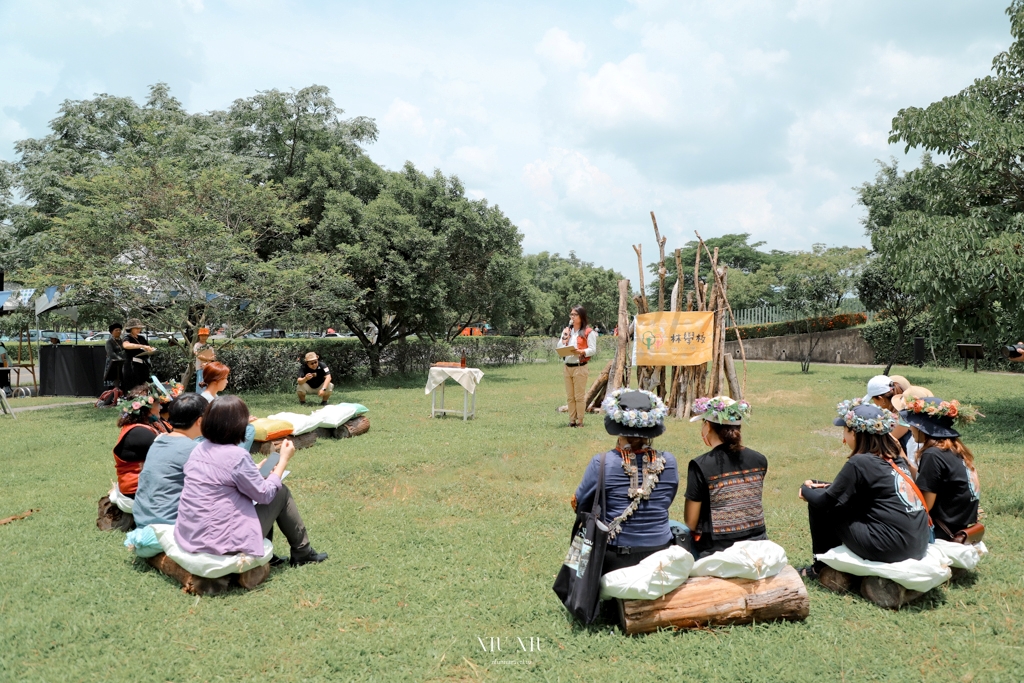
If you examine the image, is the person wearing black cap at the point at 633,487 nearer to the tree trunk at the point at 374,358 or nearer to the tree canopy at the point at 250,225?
the tree canopy at the point at 250,225

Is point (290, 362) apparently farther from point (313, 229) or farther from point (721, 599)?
point (721, 599)

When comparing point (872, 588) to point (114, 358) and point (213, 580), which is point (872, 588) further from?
point (114, 358)

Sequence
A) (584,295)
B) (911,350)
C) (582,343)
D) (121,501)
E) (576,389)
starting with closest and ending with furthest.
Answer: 1. (121,501)
2. (582,343)
3. (576,389)
4. (911,350)
5. (584,295)

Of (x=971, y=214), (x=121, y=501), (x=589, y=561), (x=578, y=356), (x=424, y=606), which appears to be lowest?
(x=424, y=606)

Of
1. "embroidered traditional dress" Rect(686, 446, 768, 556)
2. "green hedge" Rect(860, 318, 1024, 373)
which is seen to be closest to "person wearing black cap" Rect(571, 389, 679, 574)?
"embroidered traditional dress" Rect(686, 446, 768, 556)

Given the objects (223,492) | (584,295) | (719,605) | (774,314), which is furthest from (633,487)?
(584,295)

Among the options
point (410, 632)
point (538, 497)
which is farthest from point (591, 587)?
point (538, 497)

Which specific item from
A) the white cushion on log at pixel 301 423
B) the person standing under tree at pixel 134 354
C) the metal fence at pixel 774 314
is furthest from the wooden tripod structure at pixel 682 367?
the metal fence at pixel 774 314

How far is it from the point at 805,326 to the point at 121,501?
2662cm

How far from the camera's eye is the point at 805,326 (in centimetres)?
2722

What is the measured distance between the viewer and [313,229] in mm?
17641

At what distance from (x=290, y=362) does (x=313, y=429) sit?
7943 mm

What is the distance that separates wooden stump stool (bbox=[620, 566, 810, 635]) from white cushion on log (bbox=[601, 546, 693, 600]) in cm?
8

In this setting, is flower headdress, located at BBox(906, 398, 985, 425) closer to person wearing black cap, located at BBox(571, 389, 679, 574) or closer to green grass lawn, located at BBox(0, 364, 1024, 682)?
green grass lawn, located at BBox(0, 364, 1024, 682)
